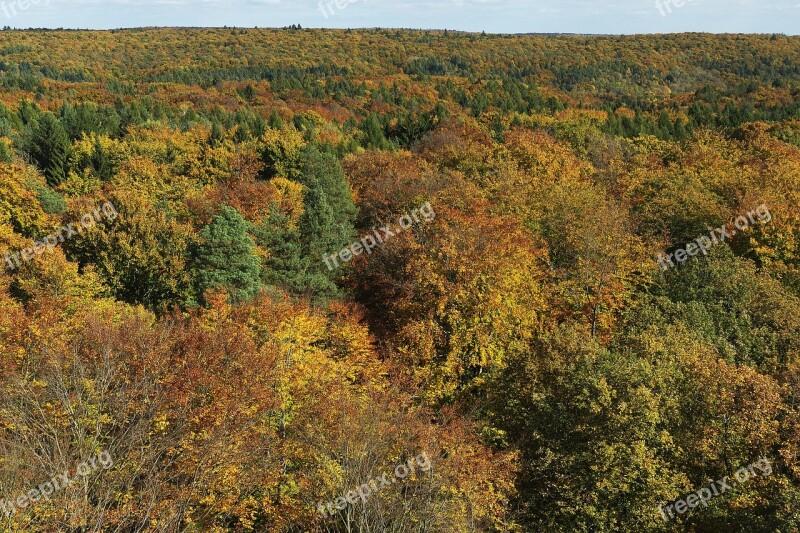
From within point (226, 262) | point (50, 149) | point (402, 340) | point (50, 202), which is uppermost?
point (50, 149)

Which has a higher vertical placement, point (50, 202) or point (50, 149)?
point (50, 149)

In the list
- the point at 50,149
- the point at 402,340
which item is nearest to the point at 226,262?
the point at 402,340

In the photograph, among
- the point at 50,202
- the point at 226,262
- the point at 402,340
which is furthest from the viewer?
the point at 50,202

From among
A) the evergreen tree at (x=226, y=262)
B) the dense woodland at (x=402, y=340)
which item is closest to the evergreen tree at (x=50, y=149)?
the dense woodland at (x=402, y=340)

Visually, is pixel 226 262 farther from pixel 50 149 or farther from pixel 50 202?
pixel 50 149

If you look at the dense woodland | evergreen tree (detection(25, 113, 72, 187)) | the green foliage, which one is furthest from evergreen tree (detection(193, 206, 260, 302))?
evergreen tree (detection(25, 113, 72, 187))

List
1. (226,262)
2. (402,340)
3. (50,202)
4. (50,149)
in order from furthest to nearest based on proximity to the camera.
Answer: (50,149)
(50,202)
(226,262)
(402,340)

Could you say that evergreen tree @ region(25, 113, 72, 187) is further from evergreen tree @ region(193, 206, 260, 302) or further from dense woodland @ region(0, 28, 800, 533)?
evergreen tree @ region(193, 206, 260, 302)

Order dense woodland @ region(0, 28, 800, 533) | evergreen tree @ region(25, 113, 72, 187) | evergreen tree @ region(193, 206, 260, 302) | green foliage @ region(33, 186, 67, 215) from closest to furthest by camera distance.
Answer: dense woodland @ region(0, 28, 800, 533) < evergreen tree @ region(193, 206, 260, 302) < green foliage @ region(33, 186, 67, 215) < evergreen tree @ region(25, 113, 72, 187)

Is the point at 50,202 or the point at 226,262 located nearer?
the point at 226,262

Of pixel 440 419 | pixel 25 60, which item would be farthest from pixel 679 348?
pixel 25 60
